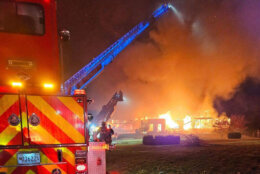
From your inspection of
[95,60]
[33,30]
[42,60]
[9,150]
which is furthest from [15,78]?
[95,60]

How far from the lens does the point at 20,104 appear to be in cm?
377

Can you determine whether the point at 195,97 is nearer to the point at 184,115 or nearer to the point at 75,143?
the point at 184,115

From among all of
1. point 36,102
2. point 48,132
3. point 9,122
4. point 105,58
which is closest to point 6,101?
point 9,122

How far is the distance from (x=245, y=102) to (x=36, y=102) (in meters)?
43.2

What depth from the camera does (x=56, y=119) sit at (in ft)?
13.1

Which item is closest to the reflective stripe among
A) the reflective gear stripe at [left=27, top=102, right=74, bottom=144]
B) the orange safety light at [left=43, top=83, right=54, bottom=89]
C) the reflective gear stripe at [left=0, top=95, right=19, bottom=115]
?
the reflective gear stripe at [left=27, top=102, right=74, bottom=144]

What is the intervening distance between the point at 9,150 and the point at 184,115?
34.5 meters

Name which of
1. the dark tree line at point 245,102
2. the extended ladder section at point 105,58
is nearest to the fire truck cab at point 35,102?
the extended ladder section at point 105,58

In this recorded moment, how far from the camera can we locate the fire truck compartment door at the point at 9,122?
3.66 metres

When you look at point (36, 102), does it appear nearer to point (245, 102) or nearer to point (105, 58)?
point (105, 58)

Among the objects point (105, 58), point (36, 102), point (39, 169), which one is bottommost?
→ point (39, 169)

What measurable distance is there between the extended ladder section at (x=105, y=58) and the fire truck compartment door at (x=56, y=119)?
33.9 ft

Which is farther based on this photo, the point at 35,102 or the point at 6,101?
the point at 35,102

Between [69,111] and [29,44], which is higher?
[29,44]
